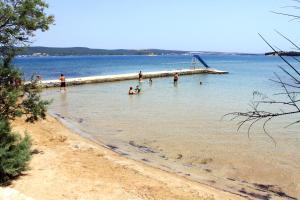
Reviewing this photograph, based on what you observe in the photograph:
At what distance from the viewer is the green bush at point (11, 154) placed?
1014 centimetres

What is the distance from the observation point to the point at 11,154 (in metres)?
10.5

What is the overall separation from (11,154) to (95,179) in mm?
2278

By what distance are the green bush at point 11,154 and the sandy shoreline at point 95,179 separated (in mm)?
276

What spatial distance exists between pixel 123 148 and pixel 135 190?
608 centimetres

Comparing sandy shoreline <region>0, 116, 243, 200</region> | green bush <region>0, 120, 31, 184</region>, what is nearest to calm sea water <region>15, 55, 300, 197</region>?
sandy shoreline <region>0, 116, 243, 200</region>

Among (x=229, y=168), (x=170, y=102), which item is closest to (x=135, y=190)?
(x=229, y=168)

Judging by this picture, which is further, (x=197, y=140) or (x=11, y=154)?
(x=197, y=140)

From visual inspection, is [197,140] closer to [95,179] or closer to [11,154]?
[95,179]

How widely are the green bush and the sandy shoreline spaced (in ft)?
0.91

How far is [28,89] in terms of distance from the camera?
12.6m

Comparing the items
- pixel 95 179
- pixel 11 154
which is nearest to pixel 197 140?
pixel 95 179

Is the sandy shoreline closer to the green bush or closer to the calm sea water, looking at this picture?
the green bush

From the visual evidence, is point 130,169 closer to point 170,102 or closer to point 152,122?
point 152,122

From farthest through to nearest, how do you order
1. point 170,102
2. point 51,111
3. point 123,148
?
point 170,102, point 51,111, point 123,148
